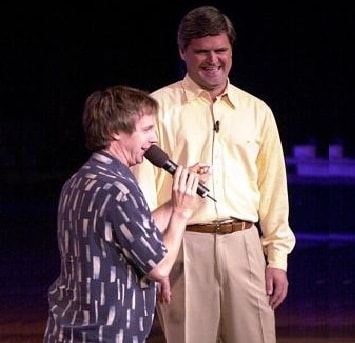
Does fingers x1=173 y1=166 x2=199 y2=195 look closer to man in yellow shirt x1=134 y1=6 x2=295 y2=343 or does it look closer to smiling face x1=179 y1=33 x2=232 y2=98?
man in yellow shirt x1=134 y1=6 x2=295 y2=343

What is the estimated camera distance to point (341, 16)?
6.25m

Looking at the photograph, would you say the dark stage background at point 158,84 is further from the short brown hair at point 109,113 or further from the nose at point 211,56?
the short brown hair at point 109,113

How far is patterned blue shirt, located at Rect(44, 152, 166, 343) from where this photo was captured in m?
1.81

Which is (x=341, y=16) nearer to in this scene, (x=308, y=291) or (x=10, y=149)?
(x=308, y=291)

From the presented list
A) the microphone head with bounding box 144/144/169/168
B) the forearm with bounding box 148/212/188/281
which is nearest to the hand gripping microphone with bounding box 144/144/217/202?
the microphone head with bounding box 144/144/169/168

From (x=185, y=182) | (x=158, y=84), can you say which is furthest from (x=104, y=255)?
(x=158, y=84)

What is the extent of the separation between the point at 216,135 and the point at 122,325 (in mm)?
821

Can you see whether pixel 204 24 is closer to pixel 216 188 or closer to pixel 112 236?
pixel 216 188

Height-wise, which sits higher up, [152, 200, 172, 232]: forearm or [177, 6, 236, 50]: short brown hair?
[177, 6, 236, 50]: short brown hair

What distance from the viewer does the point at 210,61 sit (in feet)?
8.26

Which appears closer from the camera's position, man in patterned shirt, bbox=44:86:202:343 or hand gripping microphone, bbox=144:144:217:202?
man in patterned shirt, bbox=44:86:202:343

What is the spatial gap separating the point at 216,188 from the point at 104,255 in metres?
0.75

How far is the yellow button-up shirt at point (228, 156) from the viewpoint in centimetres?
252

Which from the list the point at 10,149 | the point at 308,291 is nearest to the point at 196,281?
the point at 308,291
